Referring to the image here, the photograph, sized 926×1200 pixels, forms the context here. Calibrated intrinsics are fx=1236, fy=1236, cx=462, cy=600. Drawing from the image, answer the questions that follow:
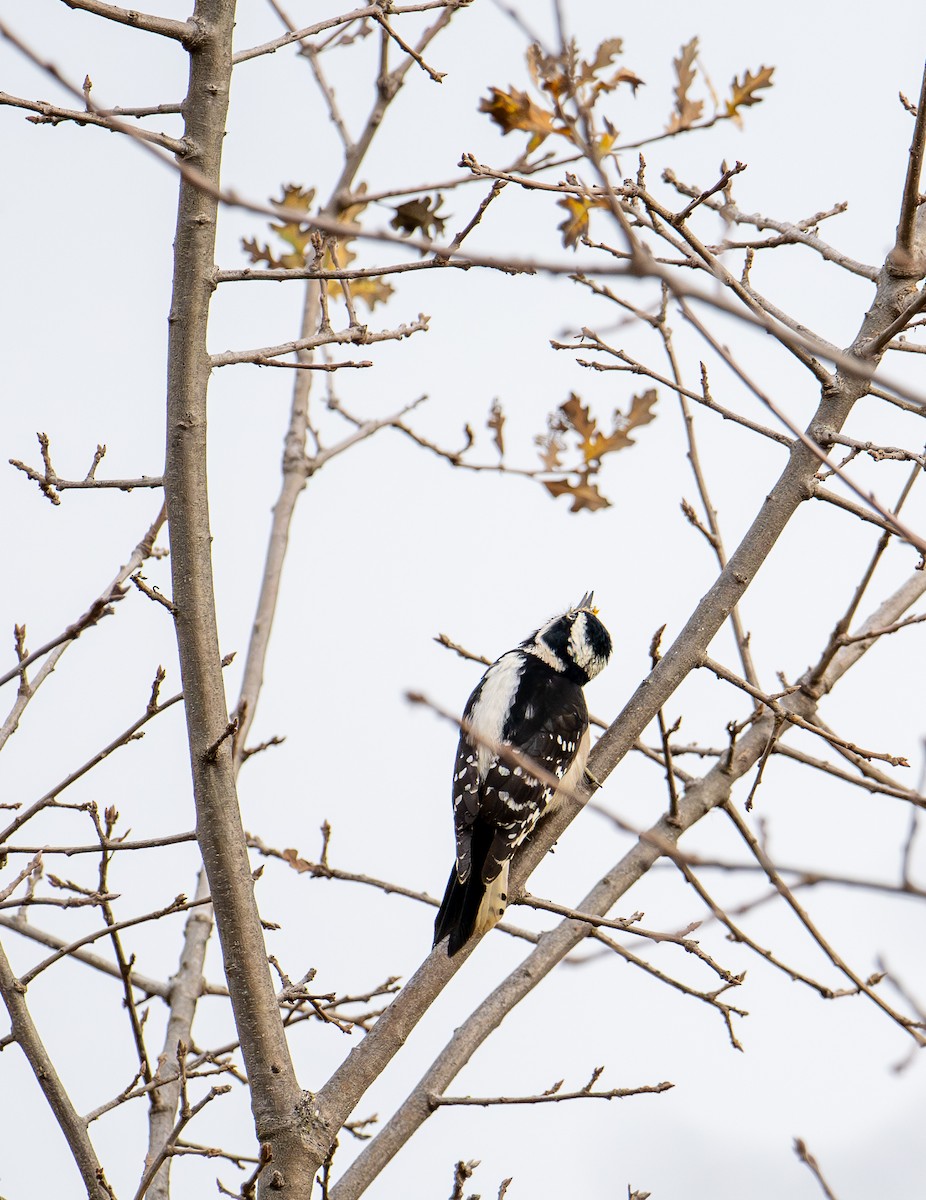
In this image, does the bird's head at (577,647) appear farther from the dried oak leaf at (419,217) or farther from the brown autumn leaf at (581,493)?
the dried oak leaf at (419,217)

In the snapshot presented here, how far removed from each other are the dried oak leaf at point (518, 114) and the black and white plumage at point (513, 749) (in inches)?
66.7

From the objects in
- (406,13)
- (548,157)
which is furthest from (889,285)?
(406,13)

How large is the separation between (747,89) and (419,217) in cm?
118

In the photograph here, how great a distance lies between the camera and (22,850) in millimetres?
3033

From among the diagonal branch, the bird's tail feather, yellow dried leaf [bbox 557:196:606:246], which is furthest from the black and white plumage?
yellow dried leaf [bbox 557:196:606:246]

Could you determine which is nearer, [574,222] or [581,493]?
[574,222]

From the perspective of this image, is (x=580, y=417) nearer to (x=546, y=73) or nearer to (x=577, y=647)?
(x=577, y=647)

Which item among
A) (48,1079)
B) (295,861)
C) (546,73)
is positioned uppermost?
(546,73)

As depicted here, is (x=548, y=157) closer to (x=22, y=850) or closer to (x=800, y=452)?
(x=800, y=452)

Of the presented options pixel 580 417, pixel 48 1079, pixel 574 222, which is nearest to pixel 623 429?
pixel 580 417

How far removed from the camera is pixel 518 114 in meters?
3.48

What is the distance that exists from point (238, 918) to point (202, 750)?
428 millimetres

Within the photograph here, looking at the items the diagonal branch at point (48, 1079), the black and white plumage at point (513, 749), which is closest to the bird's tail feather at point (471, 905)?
the black and white plumage at point (513, 749)

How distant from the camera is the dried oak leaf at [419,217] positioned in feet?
12.0
